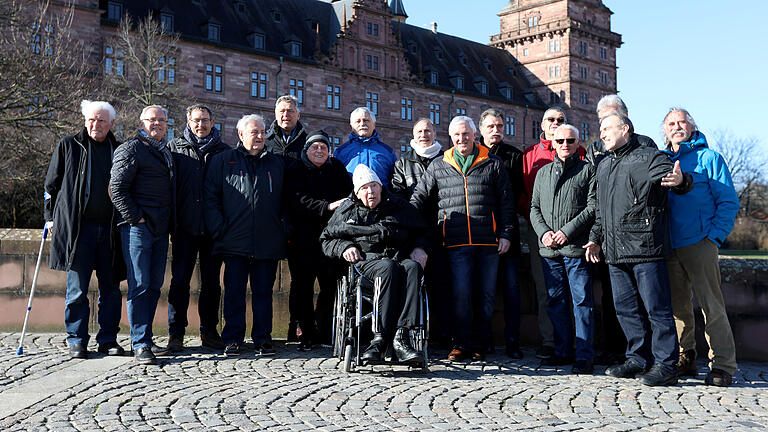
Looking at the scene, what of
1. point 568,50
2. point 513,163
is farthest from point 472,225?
point 568,50

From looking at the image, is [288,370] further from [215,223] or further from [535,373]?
[535,373]

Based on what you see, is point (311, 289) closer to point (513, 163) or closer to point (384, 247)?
point (384, 247)

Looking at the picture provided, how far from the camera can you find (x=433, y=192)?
6.87 meters

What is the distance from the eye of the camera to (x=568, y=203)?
20.8 feet

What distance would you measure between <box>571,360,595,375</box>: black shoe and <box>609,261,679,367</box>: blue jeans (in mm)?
327

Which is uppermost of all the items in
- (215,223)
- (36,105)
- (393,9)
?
(393,9)

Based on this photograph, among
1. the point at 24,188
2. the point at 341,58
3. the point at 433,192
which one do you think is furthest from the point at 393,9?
the point at 433,192

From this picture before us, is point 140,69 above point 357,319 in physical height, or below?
above

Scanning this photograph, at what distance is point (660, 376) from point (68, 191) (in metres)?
4.90

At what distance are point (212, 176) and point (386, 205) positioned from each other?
1.56 m

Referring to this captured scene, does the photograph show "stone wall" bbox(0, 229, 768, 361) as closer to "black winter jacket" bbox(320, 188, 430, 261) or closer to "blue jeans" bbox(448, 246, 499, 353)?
"blue jeans" bbox(448, 246, 499, 353)

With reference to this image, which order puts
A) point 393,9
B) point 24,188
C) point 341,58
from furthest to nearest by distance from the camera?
point 393,9 < point 341,58 < point 24,188

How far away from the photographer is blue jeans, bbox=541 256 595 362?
6.27 metres

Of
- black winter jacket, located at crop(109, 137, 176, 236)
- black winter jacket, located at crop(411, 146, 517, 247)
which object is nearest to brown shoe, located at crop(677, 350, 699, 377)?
black winter jacket, located at crop(411, 146, 517, 247)
